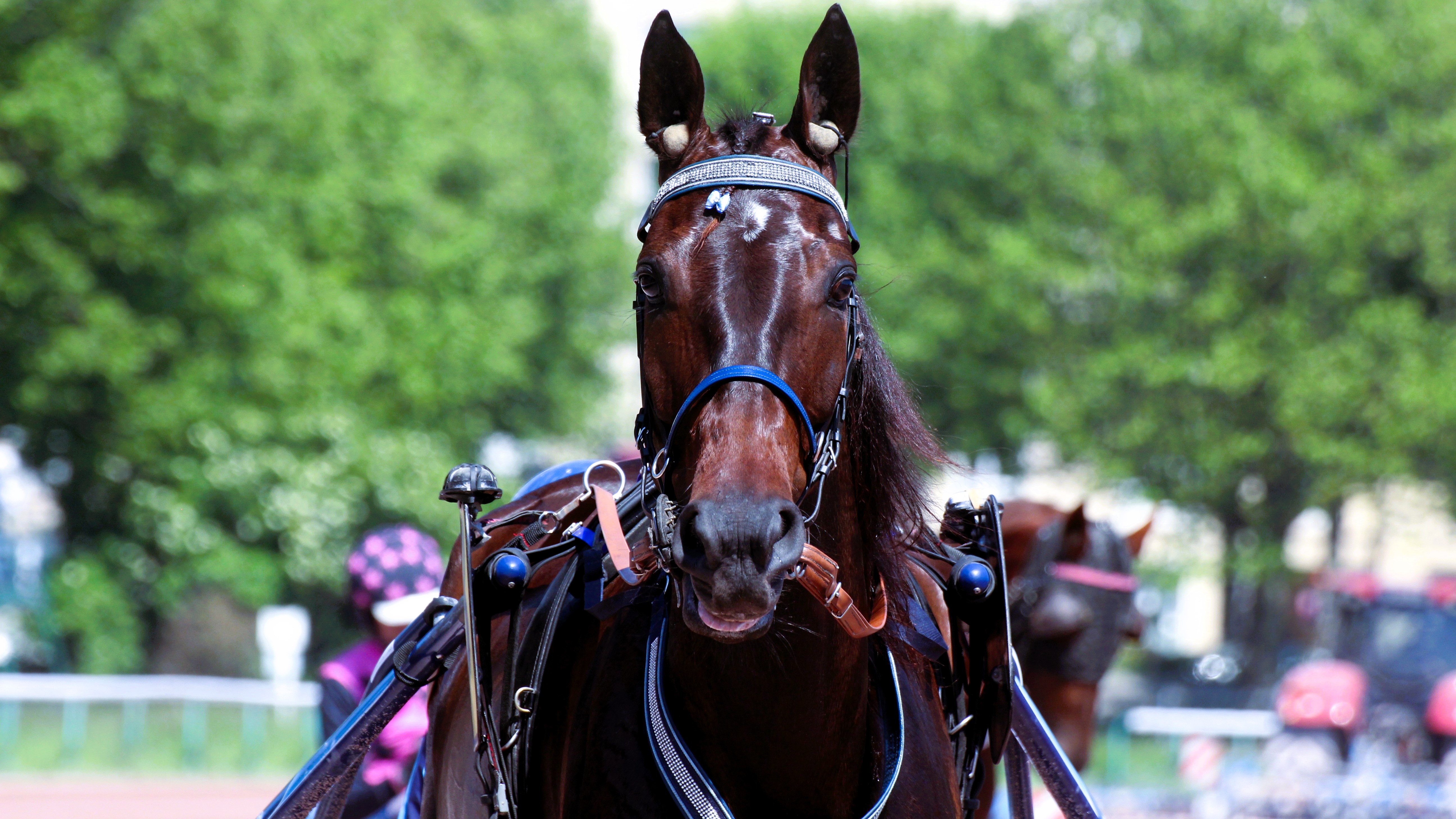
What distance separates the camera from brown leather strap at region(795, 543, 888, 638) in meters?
2.33

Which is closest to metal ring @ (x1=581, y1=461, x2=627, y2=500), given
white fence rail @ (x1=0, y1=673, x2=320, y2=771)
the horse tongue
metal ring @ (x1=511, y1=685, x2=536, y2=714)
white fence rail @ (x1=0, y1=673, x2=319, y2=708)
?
metal ring @ (x1=511, y1=685, x2=536, y2=714)

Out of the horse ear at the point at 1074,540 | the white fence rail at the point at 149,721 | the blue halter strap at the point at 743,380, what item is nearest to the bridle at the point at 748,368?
the blue halter strap at the point at 743,380

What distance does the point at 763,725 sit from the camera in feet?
8.18

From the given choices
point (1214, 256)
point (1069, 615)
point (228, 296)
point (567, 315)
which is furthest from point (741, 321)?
point (567, 315)

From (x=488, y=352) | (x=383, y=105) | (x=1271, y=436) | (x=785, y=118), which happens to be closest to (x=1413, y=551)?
(x=1271, y=436)

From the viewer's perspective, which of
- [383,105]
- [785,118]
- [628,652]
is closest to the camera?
[628,652]

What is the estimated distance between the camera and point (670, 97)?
8.64ft

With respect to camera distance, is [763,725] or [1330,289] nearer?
[763,725]

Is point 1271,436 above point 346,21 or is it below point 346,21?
below

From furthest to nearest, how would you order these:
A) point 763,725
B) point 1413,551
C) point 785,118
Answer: point 1413,551, point 785,118, point 763,725

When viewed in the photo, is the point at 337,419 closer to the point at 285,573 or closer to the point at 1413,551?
the point at 285,573

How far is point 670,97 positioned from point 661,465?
70 cm

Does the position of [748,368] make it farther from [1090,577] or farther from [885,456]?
[1090,577]

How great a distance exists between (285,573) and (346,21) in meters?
7.45
